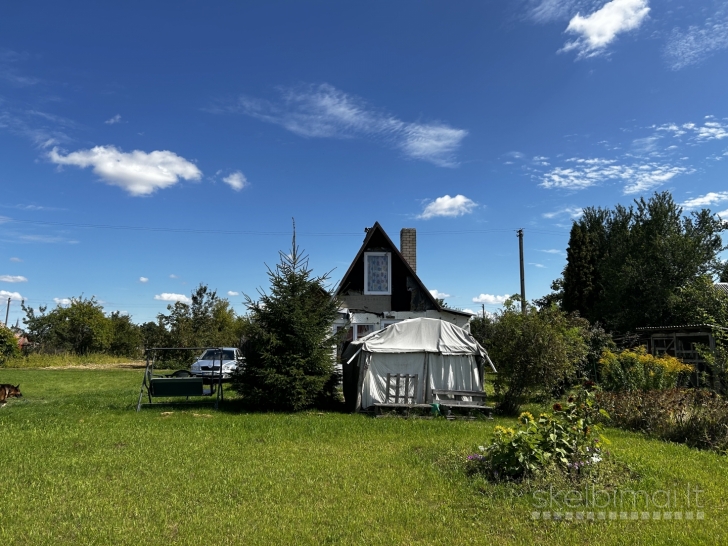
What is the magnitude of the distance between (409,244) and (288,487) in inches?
631

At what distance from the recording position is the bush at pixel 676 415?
28.0ft

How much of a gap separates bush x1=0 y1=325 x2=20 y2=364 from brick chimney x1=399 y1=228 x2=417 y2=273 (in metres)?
27.1

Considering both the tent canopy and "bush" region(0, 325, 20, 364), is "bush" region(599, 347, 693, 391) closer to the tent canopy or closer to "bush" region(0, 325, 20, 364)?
the tent canopy

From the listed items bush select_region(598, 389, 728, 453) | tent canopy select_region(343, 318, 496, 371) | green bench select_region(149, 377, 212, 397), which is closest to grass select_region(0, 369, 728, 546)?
bush select_region(598, 389, 728, 453)

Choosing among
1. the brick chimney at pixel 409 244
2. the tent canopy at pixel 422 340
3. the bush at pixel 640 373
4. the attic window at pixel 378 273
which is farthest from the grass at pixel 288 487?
the brick chimney at pixel 409 244

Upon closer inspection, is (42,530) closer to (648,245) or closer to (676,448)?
(676,448)

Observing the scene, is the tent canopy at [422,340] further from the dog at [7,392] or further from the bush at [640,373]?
the dog at [7,392]

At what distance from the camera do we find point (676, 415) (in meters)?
9.54

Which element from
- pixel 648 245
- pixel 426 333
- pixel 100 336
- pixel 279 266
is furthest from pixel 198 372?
pixel 648 245

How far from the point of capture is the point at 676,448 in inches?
333

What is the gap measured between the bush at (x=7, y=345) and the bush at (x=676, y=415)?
3515cm

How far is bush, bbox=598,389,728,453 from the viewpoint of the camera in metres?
8.55

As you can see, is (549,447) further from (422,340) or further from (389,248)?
(389,248)

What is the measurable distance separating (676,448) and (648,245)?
25.8 metres
